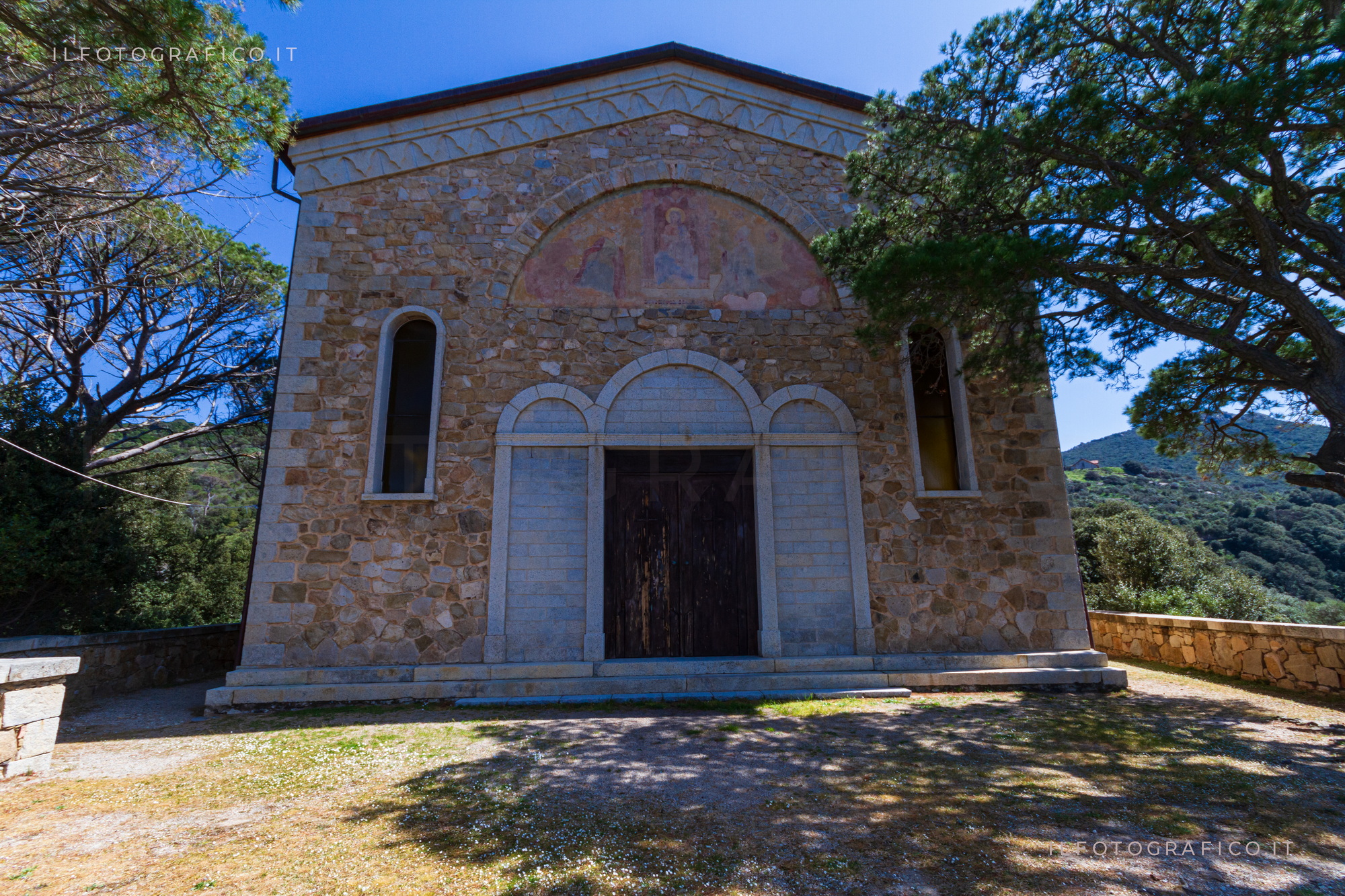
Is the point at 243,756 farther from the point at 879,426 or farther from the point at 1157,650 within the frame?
the point at 1157,650

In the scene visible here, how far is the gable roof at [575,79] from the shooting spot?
27.2ft

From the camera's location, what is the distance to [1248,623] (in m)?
7.59

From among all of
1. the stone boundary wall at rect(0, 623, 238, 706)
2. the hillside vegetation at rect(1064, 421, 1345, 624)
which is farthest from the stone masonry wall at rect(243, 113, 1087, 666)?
the hillside vegetation at rect(1064, 421, 1345, 624)

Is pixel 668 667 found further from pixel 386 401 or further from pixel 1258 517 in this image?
pixel 1258 517

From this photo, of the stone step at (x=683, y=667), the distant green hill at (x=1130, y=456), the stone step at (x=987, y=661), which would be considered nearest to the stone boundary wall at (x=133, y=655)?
the stone step at (x=683, y=667)

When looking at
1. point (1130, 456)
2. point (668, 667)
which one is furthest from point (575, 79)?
point (1130, 456)

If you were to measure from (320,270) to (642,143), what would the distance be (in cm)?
468

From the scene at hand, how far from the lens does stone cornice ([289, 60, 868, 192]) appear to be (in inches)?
330

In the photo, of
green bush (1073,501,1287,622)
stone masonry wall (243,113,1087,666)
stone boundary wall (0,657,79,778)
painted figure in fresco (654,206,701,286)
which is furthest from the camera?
green bush (1073,501,1287,622)

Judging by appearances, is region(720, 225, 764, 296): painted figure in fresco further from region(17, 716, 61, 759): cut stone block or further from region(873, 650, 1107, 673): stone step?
region(17, 716, 61, 759): cut stone block

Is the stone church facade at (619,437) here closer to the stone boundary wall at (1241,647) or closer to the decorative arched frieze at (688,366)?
the decorative arched frieze at (688,366)

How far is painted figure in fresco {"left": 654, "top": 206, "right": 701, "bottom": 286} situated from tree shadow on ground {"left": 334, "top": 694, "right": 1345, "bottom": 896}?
5.56m

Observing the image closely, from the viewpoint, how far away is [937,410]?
853cm

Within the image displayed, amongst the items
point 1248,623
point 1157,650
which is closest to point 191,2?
point 1248,623
